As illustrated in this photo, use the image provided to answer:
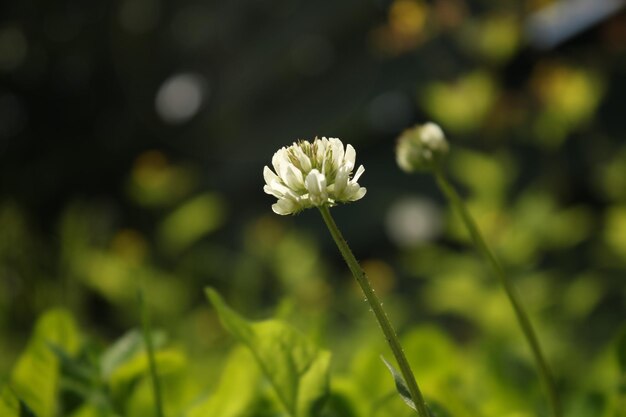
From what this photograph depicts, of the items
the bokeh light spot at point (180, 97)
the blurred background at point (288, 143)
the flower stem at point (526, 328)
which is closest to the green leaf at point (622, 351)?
the flower stem at point (526, 328)

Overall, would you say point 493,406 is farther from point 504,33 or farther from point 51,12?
point 51,12

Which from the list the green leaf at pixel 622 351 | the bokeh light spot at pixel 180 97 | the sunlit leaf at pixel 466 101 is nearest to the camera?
the green leaf at pixel 622 351

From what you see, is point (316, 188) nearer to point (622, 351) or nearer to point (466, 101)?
point (622, 351)

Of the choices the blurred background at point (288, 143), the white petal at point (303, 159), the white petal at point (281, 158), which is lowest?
the blurred background at point (288, 143)

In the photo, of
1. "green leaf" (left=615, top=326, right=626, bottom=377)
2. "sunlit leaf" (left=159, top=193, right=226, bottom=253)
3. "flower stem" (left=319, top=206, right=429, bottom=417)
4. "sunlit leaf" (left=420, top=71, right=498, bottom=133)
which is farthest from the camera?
"sunlit leaf" (left=159, top=193, right=226, bottom=253)

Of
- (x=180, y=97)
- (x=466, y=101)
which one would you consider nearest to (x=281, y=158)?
(x=466, y=101)

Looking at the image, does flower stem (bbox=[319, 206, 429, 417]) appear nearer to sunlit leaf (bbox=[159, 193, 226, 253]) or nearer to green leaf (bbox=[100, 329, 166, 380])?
green leaf (bbox=[100, 329, 166, 380])

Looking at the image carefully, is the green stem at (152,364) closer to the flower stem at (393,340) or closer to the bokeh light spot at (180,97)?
the flower stem at (393,340)

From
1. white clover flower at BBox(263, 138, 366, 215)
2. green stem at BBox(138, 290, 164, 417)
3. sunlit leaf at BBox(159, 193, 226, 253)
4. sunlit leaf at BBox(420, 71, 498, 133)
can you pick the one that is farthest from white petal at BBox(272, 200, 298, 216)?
sunlit leaf at BBox(159, 193, 226, 253)
